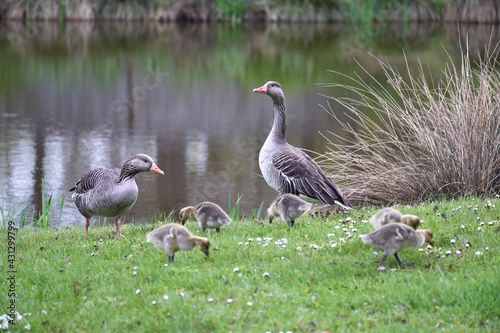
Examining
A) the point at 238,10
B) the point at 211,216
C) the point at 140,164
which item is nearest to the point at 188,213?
the point at 211,216

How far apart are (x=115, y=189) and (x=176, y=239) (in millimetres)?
2043

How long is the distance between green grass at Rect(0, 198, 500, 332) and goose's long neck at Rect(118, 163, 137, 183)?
0.80 metres

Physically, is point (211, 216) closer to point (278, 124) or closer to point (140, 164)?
point (140, 164)

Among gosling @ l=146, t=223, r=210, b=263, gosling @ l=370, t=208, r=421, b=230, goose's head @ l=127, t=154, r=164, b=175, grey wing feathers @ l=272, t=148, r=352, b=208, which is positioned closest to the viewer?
gosling @ l=146, t=223, r=210, b=263

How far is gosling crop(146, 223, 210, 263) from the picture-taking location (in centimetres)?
638

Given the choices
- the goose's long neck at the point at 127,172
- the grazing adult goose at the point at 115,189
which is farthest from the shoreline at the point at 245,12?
the goose's long neck at the point at 127,172

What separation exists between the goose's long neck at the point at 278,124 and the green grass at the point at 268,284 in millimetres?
2451

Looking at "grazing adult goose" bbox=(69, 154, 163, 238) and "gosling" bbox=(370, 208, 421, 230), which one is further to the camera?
"grazing adult goose" bbox=(69, 154, 163, 238)

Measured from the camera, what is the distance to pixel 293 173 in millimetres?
9258

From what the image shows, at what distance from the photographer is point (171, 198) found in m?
12.6

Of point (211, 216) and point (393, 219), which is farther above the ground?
point (393, 219)

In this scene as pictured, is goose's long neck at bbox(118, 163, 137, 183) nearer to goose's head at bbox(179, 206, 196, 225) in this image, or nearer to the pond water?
goose's head at bbox(179, 206, 196, 225)

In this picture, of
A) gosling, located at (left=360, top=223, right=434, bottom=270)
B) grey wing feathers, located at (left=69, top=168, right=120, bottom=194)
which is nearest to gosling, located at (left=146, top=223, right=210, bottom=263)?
gosling, located at (left=360, top=223, right=434, bottom=270)

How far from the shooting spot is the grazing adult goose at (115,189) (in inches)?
321
